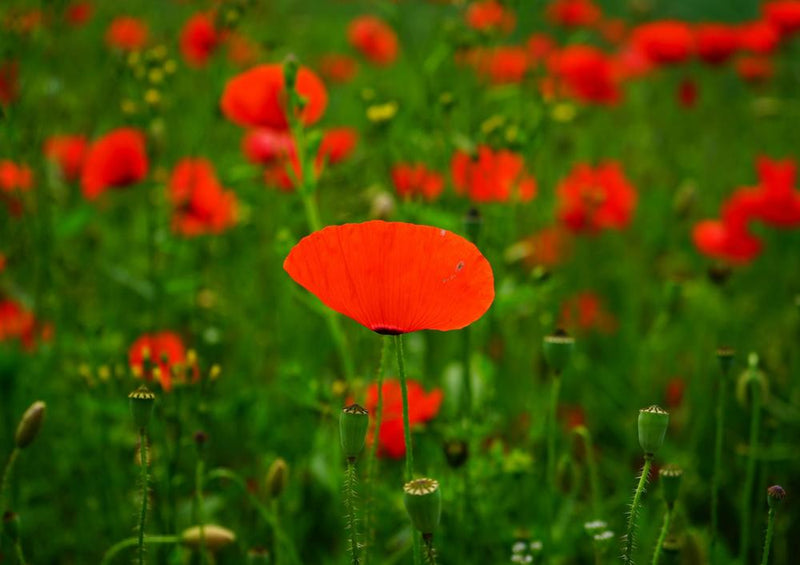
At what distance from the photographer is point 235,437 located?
233cm

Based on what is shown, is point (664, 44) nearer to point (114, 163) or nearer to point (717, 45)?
point (717, 45)

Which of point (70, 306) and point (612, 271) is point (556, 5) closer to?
point (612, 271)

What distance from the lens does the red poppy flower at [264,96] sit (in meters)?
1.93

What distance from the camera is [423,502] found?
975 mm

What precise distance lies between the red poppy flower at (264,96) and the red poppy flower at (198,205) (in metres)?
0.52

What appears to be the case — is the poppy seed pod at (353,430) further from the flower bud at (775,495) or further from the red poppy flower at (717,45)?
the red poppy flower at (717,45)

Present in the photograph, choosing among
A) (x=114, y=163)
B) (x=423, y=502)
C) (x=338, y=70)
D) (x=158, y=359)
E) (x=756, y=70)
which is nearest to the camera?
(x=423, y=502)

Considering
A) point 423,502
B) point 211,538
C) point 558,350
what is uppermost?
point 558,350

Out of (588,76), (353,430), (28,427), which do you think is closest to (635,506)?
(353,430)

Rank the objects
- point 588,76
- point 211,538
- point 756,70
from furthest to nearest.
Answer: point 756,70, point 588,76, point 211,538

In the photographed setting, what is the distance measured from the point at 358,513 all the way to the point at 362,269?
75 cm

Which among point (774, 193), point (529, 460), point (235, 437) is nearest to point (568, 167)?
point (774, 193)

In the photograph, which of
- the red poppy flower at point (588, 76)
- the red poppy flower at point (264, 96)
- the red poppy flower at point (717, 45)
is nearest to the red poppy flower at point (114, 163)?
the red poppy flower at point (264, 96)

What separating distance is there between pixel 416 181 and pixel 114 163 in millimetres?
985
